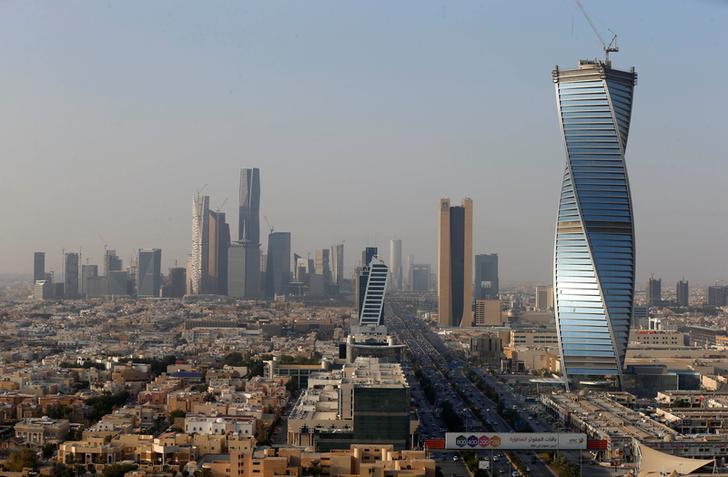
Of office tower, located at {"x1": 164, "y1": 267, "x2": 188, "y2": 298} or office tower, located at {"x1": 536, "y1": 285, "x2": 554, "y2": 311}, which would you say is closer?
office tower, located at {"x1": 536, "y1": 285, "x2": 554, "y2": 311}

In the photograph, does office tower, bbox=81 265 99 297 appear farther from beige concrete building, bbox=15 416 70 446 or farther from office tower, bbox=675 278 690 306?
beige concrete building, bbox=15 416 70 446

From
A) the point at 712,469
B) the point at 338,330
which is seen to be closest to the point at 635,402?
the point at 712,469

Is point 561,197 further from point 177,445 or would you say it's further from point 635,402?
point 177,445

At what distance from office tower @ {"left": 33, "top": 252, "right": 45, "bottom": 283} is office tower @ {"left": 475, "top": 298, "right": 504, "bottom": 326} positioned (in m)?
16.1

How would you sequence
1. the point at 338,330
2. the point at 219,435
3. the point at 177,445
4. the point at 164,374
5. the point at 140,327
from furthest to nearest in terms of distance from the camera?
the point at 140,327 → the point at 338,330 → the point at 164,374 → the point at 219,435 → the point at 177,445

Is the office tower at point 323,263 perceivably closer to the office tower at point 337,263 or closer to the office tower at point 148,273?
the office tower at point 337,263

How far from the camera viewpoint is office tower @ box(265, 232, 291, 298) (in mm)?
62975

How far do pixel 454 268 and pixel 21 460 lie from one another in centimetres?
3080

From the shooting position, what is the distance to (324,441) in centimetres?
1447

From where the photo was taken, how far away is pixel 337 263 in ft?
232

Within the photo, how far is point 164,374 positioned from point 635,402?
31.3 feet

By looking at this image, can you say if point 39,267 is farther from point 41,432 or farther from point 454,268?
point 41,432

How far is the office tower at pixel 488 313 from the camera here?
42.8 metres

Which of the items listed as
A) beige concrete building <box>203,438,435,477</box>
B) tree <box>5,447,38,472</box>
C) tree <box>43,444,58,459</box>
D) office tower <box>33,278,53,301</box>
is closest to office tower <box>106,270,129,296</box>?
office tower <box>33,278,53,301</box>
